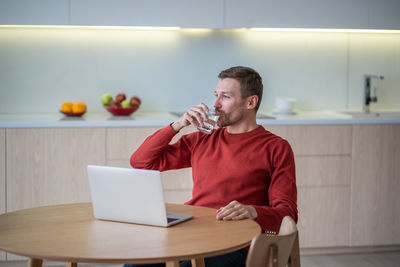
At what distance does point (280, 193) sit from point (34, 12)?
2.33 metres

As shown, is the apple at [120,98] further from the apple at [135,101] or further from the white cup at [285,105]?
the white cup at [285,105]

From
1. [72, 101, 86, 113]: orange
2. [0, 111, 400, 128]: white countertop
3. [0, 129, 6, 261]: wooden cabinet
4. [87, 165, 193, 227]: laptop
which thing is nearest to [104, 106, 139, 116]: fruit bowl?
[0, 111, 400, 128]: white countertop

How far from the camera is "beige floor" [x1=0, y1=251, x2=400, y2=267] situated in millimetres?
3715

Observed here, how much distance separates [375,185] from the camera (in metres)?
3.98

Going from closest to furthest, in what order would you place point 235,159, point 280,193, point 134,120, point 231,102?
1. point 280,193
2. point 235,159
3. point 231,102
4. point 134,120

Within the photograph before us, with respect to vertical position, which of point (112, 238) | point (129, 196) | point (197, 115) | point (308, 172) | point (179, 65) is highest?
point (179, 65)

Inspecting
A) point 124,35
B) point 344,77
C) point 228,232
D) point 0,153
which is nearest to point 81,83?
point 124,35

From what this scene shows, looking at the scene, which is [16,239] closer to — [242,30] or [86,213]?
[86,213]

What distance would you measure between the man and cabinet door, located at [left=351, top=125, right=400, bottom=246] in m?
1.72

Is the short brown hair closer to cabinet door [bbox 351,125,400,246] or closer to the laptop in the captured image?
the laptop

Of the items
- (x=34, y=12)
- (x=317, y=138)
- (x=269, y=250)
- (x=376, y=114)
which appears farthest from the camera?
(x=376, y=114)

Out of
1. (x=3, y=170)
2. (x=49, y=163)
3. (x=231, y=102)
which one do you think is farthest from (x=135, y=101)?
(x=231, y=102)

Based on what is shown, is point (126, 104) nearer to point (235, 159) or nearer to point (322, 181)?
point (322, 181)

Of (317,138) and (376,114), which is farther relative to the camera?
(376,114)
